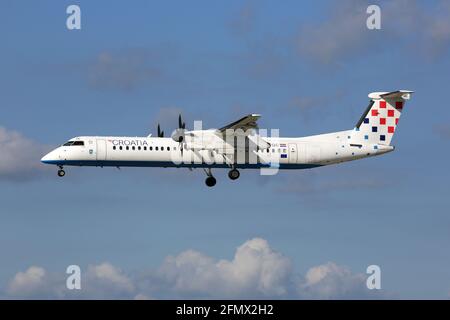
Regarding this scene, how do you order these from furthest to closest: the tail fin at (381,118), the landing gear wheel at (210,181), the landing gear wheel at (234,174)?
the tail fin at (381,118), the landing gear wheel at (210,181), the landing gear wheel at (234,174)

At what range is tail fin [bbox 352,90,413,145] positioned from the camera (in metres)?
52.5

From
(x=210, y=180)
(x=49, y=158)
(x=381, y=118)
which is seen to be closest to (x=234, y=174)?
(x=210, y=180)

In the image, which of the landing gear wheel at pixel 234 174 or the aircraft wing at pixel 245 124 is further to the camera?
the landing gear wheel at pixel 234 174

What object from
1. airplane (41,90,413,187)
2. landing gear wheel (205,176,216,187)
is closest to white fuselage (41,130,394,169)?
airplane (41,90,413,187)

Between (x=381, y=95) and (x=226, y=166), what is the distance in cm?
1042

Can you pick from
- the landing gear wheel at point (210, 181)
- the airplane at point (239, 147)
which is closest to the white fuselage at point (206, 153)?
the airplane at point (239, 147)

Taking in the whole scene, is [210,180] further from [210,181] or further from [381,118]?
[381,118]

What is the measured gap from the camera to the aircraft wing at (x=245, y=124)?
155 ft

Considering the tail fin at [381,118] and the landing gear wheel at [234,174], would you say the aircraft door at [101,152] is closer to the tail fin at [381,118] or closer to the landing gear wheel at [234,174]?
the landing gear wheel at [234,174]
